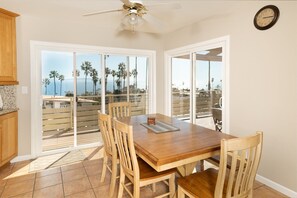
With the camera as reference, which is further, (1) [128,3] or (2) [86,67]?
(2) [86,67]

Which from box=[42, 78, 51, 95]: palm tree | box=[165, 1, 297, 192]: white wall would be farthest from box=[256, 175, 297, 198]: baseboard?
box=[42, 78, 51, 95]: palm tree

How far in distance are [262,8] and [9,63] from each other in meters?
3.82

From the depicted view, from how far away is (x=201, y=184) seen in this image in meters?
1.58

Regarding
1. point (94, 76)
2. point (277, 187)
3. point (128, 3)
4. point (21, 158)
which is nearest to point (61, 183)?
point (21, 158)

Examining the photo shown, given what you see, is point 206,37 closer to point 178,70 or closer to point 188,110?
point 178,70

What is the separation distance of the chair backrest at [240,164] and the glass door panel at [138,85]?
3.24 m

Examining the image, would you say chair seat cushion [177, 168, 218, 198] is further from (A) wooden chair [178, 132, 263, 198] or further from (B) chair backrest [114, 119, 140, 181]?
(B) chair backrest [114, 119, 140, 181]

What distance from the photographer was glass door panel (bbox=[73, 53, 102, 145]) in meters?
3.74

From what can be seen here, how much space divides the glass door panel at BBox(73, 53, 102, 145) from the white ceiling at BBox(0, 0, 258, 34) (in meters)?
0.79

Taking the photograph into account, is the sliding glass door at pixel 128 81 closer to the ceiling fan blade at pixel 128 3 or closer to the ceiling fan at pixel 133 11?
the ceiling fan at pixel 133 11

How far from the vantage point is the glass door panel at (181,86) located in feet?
13.2

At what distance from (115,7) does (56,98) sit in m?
2.09

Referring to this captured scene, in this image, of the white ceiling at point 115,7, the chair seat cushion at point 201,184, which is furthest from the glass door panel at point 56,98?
the chair seat cushion at point 201,184

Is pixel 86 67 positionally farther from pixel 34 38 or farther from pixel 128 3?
pixel 128 3
